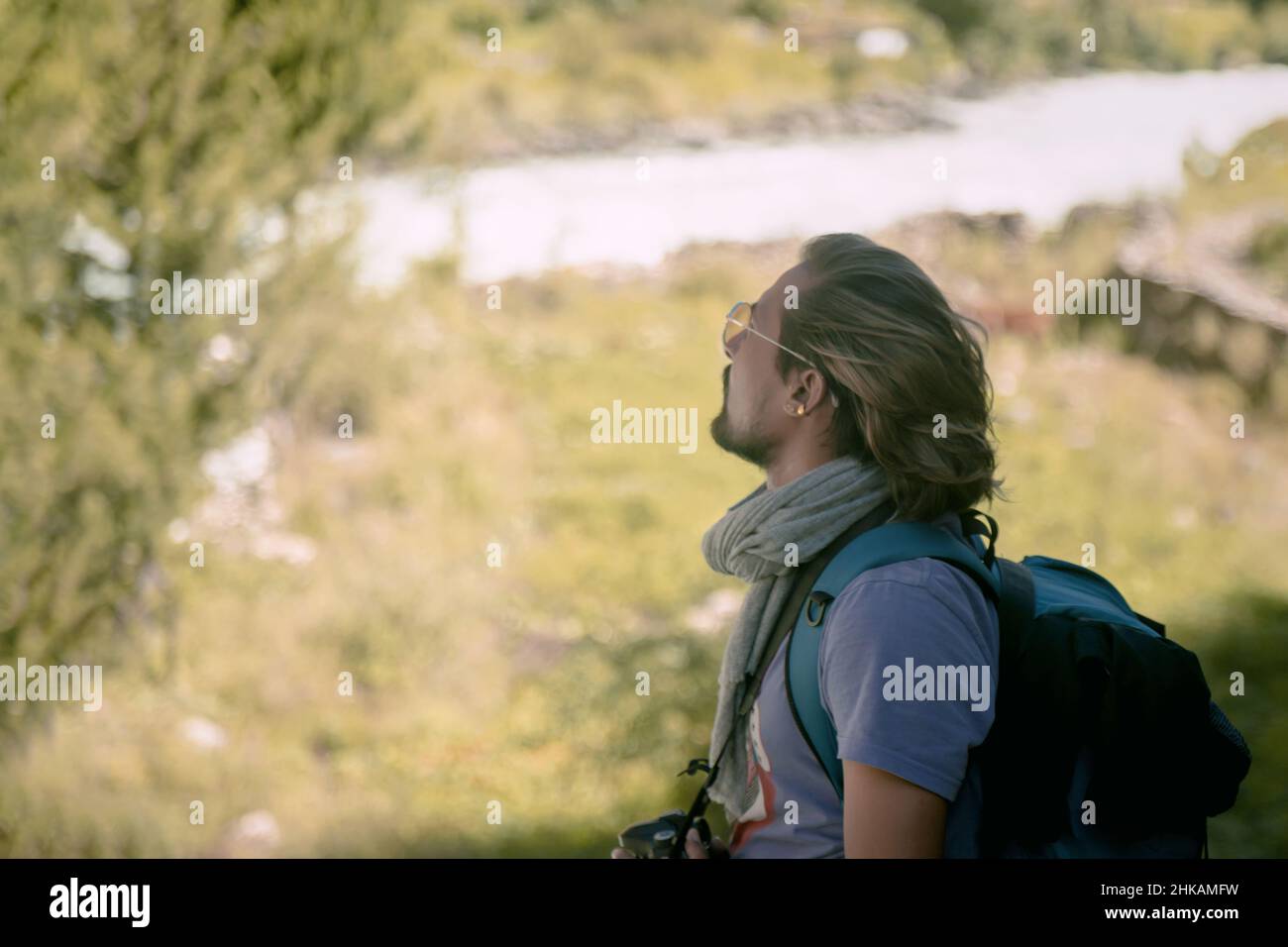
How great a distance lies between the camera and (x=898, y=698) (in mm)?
1611

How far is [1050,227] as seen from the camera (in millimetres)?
9750

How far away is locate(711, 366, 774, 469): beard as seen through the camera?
2018 mm

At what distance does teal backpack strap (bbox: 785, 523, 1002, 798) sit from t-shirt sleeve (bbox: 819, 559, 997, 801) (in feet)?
0.08

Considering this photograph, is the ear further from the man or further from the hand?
the hand

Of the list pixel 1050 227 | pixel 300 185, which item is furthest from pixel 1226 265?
pixel 300 185

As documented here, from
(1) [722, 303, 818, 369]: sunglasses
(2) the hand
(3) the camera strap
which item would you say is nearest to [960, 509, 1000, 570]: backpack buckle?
(3) the camera strap

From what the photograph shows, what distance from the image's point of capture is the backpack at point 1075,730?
5.60ft

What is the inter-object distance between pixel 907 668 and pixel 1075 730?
32 centimetres

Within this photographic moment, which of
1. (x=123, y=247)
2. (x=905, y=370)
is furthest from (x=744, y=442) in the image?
(x=123, y=247)

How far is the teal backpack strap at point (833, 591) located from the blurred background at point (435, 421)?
273 centimetres

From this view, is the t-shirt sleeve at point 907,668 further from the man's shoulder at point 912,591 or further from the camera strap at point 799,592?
the camera strap at point 799,592

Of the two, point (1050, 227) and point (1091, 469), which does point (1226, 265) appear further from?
point (1091, 469)

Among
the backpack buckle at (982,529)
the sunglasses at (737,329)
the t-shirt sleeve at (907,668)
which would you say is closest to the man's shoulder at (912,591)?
the t-shirt sleeve at (907,668)
